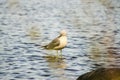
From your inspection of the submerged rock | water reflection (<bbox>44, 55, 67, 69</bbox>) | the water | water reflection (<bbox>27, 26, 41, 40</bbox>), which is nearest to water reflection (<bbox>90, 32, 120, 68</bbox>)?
the water

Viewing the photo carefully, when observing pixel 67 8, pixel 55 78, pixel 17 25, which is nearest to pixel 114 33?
pixel 17 25

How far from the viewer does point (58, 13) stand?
107ft

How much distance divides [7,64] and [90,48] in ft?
13.5

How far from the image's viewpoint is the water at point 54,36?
14.5 m

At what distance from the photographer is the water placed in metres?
14.5

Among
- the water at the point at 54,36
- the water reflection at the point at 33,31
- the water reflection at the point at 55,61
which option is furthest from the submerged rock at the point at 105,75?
the water reflection at the point at 33,31

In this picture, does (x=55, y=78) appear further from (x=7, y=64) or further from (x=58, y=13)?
(x=58, y=13)

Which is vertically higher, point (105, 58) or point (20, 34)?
point (20, 34)

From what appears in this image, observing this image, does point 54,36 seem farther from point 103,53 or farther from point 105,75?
point 105,75

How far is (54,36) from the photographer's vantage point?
21453 mm

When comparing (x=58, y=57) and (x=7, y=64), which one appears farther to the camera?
(x=58, y=57)

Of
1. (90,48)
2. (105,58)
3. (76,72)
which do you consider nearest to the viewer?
(76,72)

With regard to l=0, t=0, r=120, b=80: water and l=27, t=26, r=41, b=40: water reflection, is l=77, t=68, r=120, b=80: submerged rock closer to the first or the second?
l=0, t=0, r=120, b=80: water

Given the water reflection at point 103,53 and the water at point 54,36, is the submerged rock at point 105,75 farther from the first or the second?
the water reflection at point 103,53
